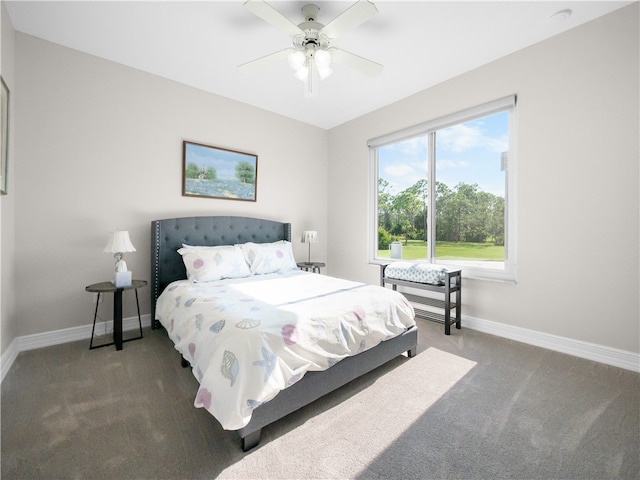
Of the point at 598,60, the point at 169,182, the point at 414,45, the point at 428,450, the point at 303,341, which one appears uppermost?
the point at 414,45

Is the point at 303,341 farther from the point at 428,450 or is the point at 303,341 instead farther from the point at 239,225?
the point at 239,225

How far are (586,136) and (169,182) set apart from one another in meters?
4.15

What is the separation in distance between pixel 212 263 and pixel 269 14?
7.24ft

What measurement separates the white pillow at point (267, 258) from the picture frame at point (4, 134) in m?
2.04

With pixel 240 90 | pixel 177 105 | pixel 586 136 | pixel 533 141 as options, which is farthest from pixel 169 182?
pixel 586 136

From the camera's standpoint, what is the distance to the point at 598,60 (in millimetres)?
2426

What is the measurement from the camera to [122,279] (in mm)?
2711

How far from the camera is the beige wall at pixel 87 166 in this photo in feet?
8.70

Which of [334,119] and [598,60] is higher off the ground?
[334,119]

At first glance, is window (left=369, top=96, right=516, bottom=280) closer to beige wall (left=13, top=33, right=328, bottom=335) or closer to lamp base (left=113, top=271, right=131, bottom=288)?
beige wall (left=13, top=33, right=328, bottom=335)

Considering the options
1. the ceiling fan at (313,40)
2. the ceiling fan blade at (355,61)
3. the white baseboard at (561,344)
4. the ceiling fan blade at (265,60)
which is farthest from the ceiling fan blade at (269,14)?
the white baseboard at (561,344)

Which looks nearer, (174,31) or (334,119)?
(174,31)

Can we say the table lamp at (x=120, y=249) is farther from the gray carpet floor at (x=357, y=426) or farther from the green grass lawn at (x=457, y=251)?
the green grass lawn at (x=457, y=251)

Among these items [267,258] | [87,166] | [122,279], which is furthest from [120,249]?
[267,258]
